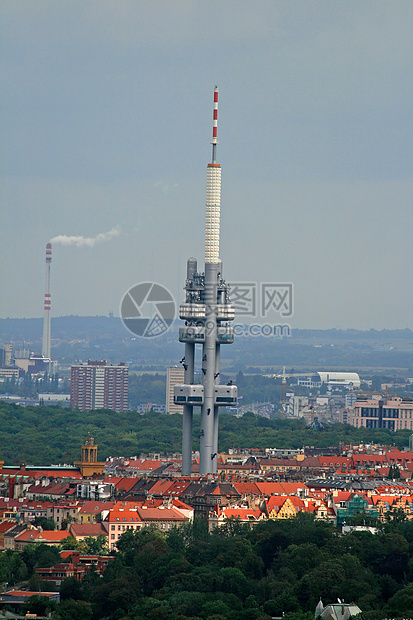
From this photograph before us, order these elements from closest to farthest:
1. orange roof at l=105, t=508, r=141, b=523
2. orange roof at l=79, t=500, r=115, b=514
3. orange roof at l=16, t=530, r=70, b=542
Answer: orange roof at l=16, t=530, r=70, b=542
orange roof at l=105, t=508, r=141, b=523
orange roof at l=79, t=500, r=115, b=514

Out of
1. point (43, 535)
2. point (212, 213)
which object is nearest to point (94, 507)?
point (43, 535)

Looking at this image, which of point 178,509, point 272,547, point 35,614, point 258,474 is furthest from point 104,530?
point 258,474

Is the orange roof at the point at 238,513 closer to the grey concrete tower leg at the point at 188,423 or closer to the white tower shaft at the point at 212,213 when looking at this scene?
the grey concrete tower leg at the point at 188,423

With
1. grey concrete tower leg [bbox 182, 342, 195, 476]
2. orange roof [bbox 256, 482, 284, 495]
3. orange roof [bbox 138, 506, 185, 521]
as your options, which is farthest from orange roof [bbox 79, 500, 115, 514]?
grey concrete tower leg [bbox 182, 342, 195, 476]

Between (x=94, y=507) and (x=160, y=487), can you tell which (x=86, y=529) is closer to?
(x=94, y=507)

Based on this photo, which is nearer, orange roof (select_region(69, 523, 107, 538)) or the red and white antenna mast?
orange roof (select_region(69, 523, 107, 538))

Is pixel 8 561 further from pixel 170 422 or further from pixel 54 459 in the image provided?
pixel 170 422

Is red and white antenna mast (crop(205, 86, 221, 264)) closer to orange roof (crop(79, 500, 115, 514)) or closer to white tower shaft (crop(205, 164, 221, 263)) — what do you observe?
white tower shaft (crop(205, 164, 221, 263))
